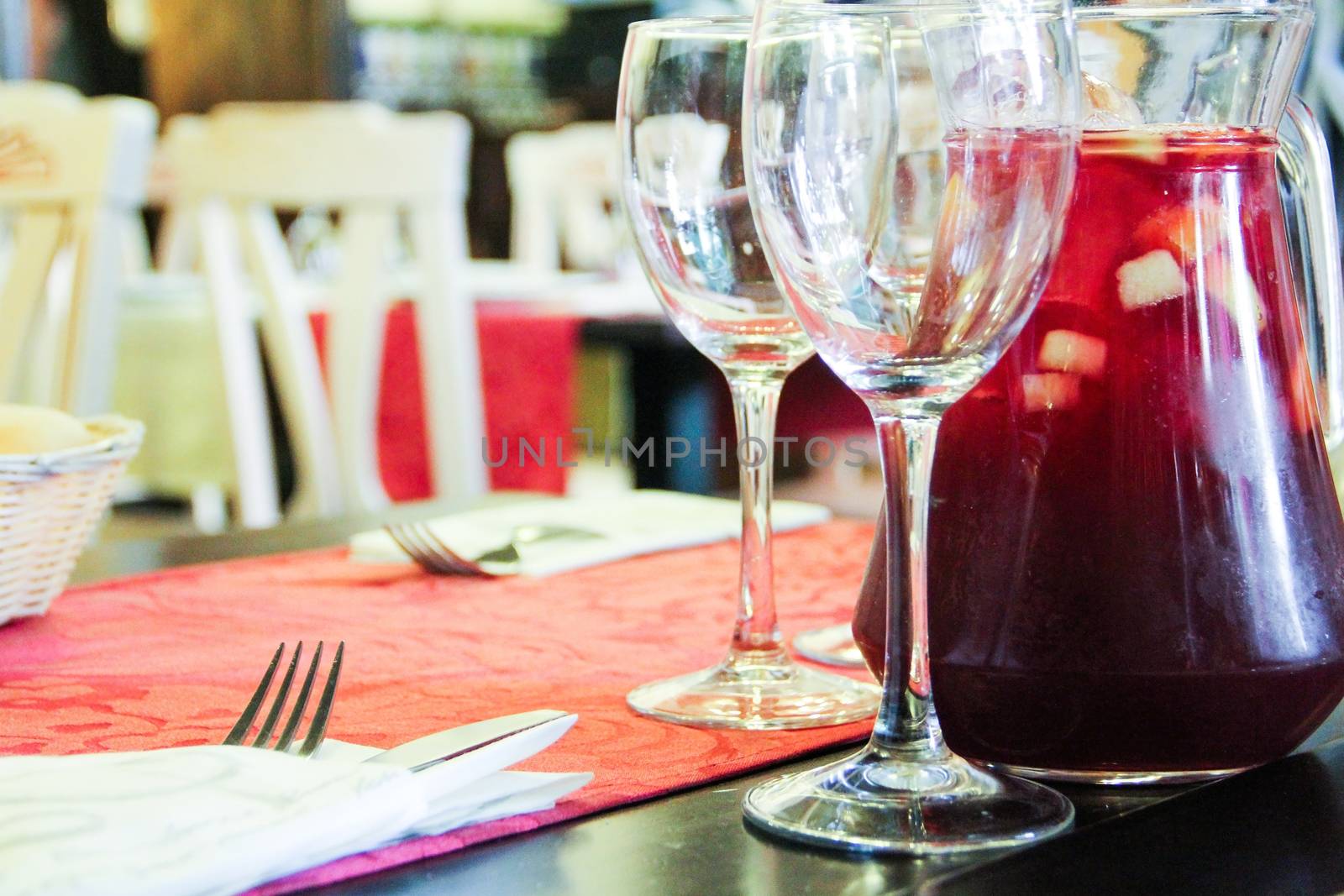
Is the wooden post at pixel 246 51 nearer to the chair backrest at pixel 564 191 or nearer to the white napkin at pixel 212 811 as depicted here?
the chair backrest at pixel 564 191

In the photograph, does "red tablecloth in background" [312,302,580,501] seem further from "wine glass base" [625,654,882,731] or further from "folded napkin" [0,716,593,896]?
"folded napkin" [0,716,593,896]

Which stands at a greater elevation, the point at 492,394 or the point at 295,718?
the point at 295,718

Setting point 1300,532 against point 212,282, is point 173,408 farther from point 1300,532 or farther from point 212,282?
point 1300,532

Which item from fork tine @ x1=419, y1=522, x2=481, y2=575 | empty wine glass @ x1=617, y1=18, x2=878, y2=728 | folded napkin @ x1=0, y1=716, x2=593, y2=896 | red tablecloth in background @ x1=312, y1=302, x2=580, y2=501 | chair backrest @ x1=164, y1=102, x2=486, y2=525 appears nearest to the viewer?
folded napkin @ x1=0, y1=716, x2=593, y2=896

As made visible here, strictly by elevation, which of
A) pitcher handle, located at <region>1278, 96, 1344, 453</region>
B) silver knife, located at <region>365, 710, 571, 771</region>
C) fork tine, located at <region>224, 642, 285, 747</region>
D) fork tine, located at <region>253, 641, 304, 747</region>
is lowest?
fork tine, located at <region>224, 642, 285, 747</region>

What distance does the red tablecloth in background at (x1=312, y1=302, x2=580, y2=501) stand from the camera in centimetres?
226

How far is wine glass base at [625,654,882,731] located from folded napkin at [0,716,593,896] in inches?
4.5

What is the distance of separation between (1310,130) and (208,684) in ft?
1.34

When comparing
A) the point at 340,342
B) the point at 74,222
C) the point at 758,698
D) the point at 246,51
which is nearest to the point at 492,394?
the point at 340,342

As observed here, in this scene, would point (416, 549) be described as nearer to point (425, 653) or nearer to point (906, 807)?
point (425, 653)

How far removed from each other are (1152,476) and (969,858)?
0.41 feet

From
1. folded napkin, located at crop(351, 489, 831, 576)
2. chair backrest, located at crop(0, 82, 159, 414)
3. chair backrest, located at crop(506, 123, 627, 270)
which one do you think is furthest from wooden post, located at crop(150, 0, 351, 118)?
folded napkin, located at crop(351, 489, 831, 576)

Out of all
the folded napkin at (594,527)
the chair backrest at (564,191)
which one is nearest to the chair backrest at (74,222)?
the folded napkin at (594,527)

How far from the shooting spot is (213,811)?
0.36 m
